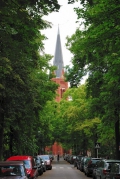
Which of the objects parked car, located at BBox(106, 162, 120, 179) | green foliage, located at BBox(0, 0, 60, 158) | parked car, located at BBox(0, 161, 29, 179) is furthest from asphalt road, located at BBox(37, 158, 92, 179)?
parked car, located at BBox(0, 161, 29, 179)

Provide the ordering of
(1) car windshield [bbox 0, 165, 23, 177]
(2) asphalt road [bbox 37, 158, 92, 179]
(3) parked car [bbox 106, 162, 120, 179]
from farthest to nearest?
(2) asphalt road [bbox 37, 158, 92, 179] < (3) parked car [bbox 106, 162, 120, 179] < (1) car windshield [bbox 0, 165, 23, 177]

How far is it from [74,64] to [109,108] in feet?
19.0

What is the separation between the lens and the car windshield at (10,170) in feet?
40.1

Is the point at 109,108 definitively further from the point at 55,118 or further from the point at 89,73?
the point at 55,118

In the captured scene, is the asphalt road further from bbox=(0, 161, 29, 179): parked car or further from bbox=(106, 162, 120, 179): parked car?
Result: bbox=(0, 161, 29, 179): parked car

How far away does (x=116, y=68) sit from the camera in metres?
16.3

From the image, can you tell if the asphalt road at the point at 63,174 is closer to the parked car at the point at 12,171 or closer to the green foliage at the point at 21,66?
the green foliage at the point at 21,66

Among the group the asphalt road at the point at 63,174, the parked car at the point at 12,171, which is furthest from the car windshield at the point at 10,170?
the asphalt road at the point at 63,174

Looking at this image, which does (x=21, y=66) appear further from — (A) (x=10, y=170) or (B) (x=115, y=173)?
(A) (x=10, y=170)

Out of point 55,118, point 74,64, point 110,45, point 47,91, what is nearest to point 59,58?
point 55,118

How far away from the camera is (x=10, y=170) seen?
1237 cm

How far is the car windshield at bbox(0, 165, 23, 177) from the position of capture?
1221 cm

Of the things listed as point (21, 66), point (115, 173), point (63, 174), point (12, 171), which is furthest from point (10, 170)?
point (63, 174)

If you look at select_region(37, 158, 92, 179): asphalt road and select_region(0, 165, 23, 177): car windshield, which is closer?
select_region(0, 165, 23, 177): car windshield
